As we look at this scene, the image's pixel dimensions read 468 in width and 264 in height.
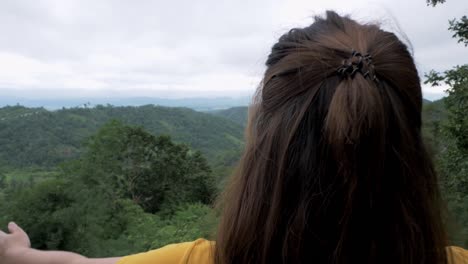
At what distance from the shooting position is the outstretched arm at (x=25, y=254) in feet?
2.51

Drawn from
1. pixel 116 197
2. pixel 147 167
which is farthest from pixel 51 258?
pixel 147 167

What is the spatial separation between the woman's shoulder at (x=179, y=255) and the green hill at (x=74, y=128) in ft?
50.4

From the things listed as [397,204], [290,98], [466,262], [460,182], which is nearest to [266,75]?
[290,98]

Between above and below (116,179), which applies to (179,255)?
above

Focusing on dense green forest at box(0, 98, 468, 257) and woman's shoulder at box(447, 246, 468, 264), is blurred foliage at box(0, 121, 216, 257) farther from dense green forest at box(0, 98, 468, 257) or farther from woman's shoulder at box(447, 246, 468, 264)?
woman's shoulder at box(447, 246, 468, 264)

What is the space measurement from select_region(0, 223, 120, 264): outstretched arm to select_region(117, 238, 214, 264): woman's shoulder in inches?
3.0

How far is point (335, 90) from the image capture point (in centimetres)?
59

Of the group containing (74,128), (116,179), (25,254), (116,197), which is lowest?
(116,197)

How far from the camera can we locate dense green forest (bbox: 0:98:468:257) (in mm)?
2438

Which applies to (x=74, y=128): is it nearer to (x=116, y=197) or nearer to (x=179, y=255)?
(x=116, y=197)

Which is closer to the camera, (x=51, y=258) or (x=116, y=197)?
(x=51, y=258)

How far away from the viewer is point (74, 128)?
2547 cm

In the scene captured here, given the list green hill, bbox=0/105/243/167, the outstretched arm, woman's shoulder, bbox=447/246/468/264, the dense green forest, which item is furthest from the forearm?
green hill, bbox=0/105/243/167

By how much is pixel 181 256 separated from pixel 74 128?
2678 centimetres
